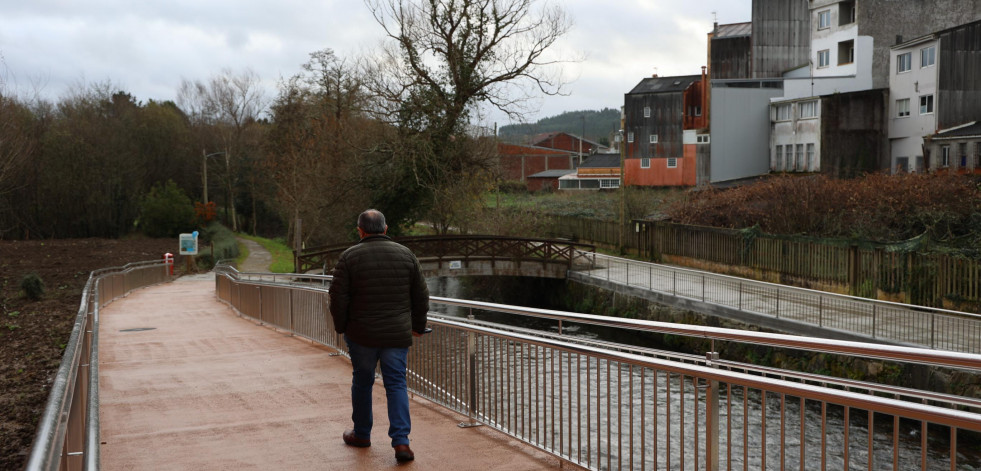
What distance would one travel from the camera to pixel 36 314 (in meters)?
27.1

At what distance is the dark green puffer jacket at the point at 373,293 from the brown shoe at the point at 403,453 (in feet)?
2.46

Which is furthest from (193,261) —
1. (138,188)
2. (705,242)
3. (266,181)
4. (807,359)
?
(807,359)

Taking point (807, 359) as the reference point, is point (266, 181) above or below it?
above

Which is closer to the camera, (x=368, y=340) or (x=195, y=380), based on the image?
(x=368, y=340)

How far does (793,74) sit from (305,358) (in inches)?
1964

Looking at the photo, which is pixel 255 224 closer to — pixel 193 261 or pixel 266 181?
pixel 266 181

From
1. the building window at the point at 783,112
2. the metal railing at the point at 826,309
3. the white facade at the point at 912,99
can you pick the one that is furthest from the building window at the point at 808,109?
the metal railing at the point at 826,309

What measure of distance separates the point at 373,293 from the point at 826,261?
2212 centimetres

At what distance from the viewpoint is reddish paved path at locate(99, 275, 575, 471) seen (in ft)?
21.0

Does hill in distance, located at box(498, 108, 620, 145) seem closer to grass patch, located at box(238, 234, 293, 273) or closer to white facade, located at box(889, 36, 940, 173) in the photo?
grass patch, located at box(238, 234, 293, 273)

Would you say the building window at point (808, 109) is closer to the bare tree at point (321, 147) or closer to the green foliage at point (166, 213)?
the bare tree at point (321, 147)

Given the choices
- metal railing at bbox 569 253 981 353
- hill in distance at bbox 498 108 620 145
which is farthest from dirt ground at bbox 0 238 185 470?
hill in distance at bbox 498 108 620 145

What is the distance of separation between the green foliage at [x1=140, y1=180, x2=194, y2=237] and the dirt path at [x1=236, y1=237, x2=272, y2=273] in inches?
203

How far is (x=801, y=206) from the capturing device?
3031 centimetres
